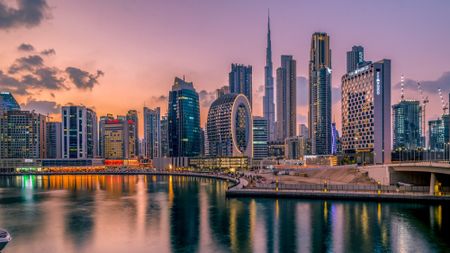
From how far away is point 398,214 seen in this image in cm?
6594

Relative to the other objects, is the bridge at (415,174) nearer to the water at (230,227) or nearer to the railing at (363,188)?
the railing at (363,188)

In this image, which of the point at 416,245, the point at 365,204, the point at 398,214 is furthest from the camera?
the point at 365,204

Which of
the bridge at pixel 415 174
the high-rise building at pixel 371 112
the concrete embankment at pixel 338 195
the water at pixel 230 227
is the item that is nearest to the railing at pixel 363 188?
the bridge at pixel 415 174

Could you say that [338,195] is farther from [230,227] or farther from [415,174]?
[230,227]

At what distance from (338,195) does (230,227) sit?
34.6 metres

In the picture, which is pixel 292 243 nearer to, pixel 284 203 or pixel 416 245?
pixel 416 245

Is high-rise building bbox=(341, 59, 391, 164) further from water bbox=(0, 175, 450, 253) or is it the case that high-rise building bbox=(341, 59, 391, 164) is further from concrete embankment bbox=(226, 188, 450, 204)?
water bbox=(0, 175, 450, 253)

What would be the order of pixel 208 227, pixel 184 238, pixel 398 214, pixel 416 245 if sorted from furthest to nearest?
pixel 398 214 < pixel 208 227 < pixel 184 238 < pixel 416 245

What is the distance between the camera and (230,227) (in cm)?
5850

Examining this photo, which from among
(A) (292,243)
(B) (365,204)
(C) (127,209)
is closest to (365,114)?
(B) (365,204)

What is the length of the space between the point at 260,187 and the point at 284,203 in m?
18.2

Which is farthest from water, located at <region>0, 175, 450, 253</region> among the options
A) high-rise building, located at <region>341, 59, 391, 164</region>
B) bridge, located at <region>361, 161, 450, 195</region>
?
high-rise building, located at <region>341, 59, 391, 164</region>

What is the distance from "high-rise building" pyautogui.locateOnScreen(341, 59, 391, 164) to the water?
3804 inches

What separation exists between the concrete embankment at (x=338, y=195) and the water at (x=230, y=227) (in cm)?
266
